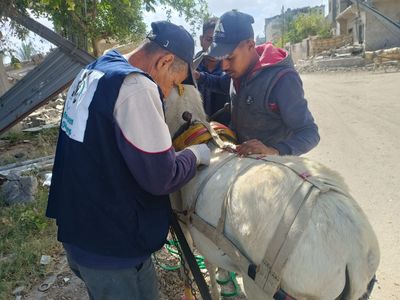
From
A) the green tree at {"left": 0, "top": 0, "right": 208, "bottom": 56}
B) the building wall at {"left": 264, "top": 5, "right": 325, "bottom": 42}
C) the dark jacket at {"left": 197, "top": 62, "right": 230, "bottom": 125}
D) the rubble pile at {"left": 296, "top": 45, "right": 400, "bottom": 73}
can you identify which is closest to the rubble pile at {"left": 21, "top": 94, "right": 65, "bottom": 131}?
the green tree at {"left": 0, "top": 0, "right": 208, "bottom": 56}

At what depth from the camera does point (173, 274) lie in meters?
2.90

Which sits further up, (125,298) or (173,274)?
(125,298)

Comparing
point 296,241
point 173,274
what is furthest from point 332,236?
point 173,274

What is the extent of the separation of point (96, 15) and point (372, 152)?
681cm

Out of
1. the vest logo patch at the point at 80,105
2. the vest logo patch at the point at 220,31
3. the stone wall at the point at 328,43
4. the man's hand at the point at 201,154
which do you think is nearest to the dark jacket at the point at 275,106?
the vest logo patch at the point at 220,31

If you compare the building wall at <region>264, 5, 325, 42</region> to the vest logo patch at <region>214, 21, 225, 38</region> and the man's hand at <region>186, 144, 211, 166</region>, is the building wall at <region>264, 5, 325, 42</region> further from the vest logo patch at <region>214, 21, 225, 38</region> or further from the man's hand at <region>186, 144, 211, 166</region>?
the man's hand at <region>186, 144, 211, 166</region>

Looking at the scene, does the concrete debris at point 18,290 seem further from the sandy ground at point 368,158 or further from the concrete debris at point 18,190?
the concrete debris at point 18,190

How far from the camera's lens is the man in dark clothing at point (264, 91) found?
206cm

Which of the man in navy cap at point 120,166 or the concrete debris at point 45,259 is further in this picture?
the concrete debris at point 45,259

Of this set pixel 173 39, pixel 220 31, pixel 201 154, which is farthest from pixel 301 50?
pixel 173 39

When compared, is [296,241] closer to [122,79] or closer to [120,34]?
[122,79]

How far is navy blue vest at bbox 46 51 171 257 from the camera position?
1.31 meters

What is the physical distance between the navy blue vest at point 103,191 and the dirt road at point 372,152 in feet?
6.36

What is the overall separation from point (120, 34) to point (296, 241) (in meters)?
9.48
